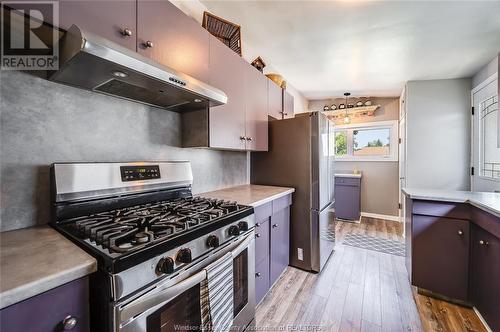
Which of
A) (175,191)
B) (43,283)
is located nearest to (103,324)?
(43,283)

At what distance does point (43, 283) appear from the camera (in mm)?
546

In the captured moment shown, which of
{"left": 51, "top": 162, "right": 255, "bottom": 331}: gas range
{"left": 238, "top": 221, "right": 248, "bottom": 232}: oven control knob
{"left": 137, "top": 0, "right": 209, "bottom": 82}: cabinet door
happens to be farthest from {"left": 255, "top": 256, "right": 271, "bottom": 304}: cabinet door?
{"left": 137, "top": 0, "right": 209, "bottom": 82}: cabinet door

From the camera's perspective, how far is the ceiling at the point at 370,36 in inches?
72.9

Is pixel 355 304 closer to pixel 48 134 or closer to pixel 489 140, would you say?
pixel 48 134

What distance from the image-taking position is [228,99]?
175 cm

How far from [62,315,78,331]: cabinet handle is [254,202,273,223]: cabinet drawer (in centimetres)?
111

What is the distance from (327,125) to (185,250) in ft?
6.94

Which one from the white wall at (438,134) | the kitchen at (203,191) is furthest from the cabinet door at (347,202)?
the kitchen at (203,191)

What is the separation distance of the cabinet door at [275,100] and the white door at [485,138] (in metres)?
2.40

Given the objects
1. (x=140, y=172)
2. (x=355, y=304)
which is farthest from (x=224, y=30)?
(x=355, y=304)

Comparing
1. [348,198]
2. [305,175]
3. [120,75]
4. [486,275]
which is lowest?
[486,275]

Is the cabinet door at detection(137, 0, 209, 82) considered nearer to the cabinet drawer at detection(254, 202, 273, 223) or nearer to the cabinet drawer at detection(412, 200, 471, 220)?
the cabinet drawer at detection(254, 202, 273, 223)

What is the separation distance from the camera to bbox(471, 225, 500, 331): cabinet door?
1.40m

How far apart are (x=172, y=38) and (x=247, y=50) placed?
58.5 inches
